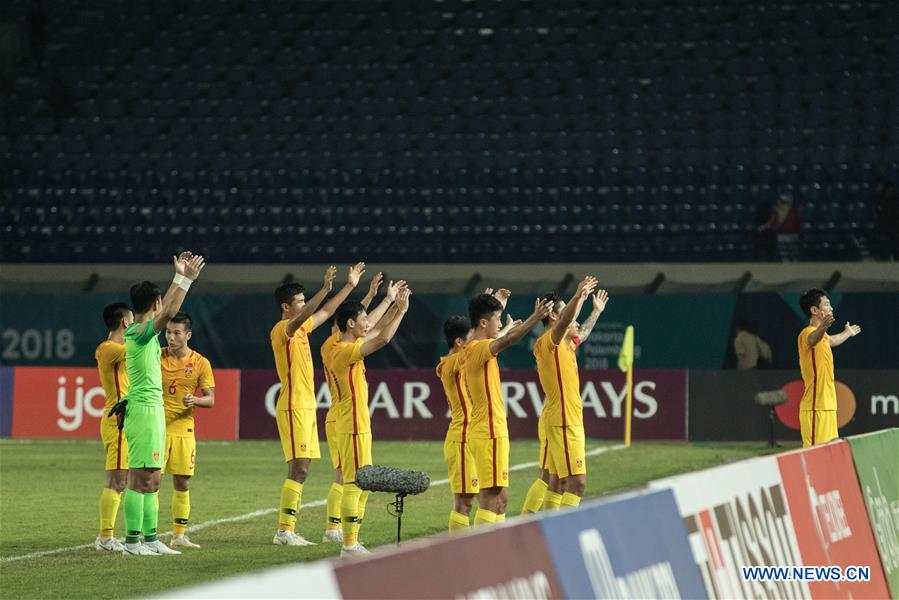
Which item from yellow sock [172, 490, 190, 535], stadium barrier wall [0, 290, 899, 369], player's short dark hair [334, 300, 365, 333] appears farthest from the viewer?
stadium barrier wall [0, 290, 899, 369]

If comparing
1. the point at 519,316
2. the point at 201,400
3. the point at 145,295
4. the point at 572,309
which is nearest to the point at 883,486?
the point at 572,309

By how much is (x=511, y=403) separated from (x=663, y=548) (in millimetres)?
17273

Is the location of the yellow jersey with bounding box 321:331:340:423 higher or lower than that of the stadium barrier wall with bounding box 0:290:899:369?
lower

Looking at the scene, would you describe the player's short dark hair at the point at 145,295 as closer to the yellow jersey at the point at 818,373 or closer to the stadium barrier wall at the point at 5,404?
the yellow jersey at the point at 818,373

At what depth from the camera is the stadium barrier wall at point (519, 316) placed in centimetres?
2219

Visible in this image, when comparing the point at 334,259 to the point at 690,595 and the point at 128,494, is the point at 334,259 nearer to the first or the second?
the point at 128,494

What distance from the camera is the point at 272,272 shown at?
24406 millimetres

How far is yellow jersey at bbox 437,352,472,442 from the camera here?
32.7 feet

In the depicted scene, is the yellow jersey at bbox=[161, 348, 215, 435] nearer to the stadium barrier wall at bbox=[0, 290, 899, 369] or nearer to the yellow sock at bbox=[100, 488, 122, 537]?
the yellow sock at bbox=[100, 488, 122, 537]

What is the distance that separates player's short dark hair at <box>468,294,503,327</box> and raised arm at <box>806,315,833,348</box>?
4776 mm

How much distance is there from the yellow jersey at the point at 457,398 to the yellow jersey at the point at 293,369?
203 cm

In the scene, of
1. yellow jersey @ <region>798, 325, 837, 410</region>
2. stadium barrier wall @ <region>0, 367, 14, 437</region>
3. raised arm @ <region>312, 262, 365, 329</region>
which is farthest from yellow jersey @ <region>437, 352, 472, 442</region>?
stadium barrier wall @ <region>0, 367, 14, 437</region>

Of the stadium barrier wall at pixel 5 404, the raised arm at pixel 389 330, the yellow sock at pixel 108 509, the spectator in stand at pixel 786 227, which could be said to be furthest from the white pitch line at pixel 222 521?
the stadium barrier wall at pixel 5 404

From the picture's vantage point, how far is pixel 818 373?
14.0m
